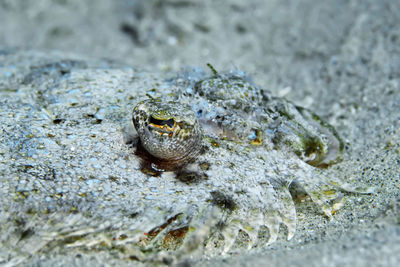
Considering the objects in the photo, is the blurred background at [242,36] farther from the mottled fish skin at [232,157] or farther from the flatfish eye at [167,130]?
the flatfish eye at [167,130]

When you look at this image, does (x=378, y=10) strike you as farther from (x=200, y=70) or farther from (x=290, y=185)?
(x=290, y=185)

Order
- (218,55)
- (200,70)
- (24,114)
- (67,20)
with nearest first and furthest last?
(24,114) < (200,70) < (218,55) < (67,20)

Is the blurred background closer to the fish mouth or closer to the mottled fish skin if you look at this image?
the mottled fish skin

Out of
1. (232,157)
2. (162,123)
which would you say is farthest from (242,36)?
(162,123)

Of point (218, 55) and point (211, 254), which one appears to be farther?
point (218, 55)

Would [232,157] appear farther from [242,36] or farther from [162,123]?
[242,36]

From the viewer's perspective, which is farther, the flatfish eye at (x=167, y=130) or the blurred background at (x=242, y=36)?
the blurred background at (x=242, y=36)

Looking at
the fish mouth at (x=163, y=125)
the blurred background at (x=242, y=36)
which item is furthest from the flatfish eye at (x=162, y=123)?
the blurred background at (x=242, y=36)

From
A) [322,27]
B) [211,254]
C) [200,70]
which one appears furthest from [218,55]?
[211,254]
